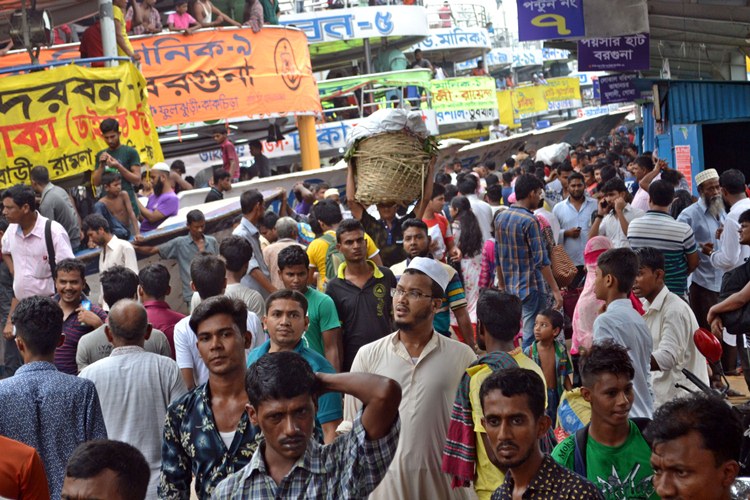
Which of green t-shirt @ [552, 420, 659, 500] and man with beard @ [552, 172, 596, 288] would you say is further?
man with beard @ [552, 172, 596, 288]

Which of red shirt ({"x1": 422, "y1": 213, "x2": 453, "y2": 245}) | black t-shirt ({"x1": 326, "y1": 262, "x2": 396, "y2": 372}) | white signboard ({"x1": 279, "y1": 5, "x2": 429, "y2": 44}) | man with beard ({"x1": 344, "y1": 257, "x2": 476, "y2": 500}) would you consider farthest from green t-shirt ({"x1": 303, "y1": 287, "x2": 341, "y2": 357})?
white signboard ({"x1": 279, "y1": 5, "x2": 429, "y2": 44})

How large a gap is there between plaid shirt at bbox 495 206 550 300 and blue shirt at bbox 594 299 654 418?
3.25 meters

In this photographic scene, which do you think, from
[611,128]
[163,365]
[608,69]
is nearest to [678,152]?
[608,69]

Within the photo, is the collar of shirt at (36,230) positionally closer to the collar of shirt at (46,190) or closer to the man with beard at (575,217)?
the collar of shirt at (46,190)

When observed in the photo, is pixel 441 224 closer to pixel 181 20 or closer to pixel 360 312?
pixel 360 312

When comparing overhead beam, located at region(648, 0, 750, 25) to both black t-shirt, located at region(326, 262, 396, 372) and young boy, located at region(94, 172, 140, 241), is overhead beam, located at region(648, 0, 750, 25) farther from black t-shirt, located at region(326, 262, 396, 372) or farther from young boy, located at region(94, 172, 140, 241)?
black t-shirt, located at region(326, 262, 396, 372)

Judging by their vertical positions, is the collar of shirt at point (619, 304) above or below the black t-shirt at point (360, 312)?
above

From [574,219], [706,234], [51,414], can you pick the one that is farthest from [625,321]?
[574,219]

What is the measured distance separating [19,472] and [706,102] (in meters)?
14.9

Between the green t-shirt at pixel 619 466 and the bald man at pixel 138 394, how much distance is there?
201 centimetres

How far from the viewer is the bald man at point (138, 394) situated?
17.5ft

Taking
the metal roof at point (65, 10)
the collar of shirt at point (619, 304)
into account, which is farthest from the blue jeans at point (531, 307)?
the metal roof at point (65, 10)

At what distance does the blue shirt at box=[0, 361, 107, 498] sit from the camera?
4.88m

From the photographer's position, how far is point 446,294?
299 inches
